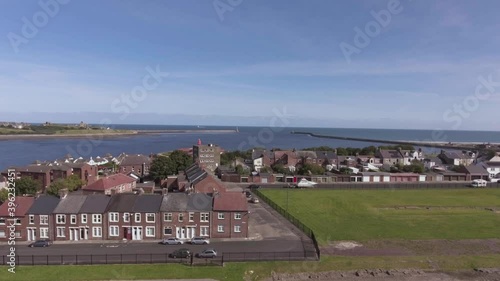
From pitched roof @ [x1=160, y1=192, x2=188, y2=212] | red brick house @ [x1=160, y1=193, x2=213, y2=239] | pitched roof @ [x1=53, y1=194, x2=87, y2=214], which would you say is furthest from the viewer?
pitched roof @ [x1=160, y1=192, x2=188, y2=212]

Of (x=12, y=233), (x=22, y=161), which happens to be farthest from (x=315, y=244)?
(x=22, y=161)

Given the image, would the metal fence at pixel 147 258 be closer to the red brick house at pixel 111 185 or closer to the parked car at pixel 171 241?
the parked car at pixel 171 241

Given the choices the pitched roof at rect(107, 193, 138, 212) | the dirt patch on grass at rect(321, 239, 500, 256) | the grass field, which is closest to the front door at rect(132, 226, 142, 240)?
the pitched roof at rect(107, 193, 138, 212)

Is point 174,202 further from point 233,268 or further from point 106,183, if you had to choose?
point 106,183

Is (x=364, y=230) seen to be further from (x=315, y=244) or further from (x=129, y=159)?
(x=129, y=159)

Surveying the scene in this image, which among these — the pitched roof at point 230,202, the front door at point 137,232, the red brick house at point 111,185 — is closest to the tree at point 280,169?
the red brick house at point 111,185

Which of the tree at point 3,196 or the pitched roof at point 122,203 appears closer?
the pitched roof at point 122,203

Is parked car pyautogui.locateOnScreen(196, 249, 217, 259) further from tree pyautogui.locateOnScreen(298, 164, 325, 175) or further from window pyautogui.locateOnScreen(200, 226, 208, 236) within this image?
tree pyautogui.locateOnScreen(298, 164, 325, 175)
